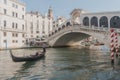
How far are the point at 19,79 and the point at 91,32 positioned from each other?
2387 centimetres

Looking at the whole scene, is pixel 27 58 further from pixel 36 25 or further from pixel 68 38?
pixel 36 25

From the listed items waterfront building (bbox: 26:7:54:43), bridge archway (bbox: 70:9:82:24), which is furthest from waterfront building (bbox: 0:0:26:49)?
waterfront building (bbox: 26:7:54:43)

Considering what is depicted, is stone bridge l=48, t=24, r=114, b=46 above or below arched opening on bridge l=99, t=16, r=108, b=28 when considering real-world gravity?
below

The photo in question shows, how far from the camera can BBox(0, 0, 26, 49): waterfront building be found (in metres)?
34.8

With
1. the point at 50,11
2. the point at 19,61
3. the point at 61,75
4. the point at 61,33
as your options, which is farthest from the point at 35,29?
the point at 61,75

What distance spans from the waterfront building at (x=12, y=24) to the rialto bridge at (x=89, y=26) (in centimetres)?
549

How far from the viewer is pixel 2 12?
35094 mm

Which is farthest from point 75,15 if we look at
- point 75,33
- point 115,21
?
point 115,21

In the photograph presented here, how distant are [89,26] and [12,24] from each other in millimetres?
12079

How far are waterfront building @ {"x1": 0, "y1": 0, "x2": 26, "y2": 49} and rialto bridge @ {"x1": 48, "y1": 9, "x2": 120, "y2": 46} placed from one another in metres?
5.49

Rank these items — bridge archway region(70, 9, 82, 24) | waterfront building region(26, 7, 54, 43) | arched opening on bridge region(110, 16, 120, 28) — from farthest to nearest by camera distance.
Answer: waterfront building region(26, 7, 54, 43) < bridge archway region(70, 9, 82, 24) < arched opening on bridge region(110, 16, 120, 28)

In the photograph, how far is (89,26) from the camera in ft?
112

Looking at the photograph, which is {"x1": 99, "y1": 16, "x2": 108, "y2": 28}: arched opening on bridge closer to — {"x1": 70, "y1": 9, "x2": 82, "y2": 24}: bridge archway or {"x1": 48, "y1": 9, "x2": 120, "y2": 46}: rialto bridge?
{"x1": 48, "y1": 9, "x2": 120, "y2": 46}: rialto bridge

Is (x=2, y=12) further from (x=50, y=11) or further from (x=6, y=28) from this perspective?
(x=50, y=11)
